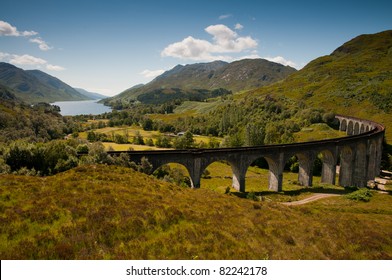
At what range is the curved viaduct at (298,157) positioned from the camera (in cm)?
4773

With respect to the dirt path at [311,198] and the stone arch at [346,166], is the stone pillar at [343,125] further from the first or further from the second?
the dirt path at [311,198]

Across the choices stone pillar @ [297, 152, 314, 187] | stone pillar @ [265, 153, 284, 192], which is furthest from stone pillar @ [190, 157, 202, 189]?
stone pillar @ [297, 152, 314, 187]

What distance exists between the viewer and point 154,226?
18.6 metres

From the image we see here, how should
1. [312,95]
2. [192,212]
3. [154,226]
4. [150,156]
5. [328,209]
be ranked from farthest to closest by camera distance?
[312,95], [150,156], [328,209], [192,212], [154,226]

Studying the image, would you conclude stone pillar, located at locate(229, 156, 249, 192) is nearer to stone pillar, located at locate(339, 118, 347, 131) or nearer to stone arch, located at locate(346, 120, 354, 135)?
stone arch, located at locate(346, 120, 354, 135)

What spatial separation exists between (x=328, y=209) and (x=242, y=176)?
54.1 feet

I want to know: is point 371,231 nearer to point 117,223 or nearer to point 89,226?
point 117,223

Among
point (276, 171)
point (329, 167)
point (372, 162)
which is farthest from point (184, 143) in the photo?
point (372, 162)

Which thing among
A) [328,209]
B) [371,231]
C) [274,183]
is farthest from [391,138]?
[371,231]

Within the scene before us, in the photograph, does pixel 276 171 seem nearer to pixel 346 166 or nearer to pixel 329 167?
pixel 329 167

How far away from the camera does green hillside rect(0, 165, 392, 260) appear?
1496 centimetres

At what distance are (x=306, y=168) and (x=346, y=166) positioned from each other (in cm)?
1513

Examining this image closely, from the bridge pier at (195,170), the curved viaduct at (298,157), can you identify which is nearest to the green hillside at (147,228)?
the curved viaduct at (298,157)

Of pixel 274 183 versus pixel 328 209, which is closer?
pixel 328 209
